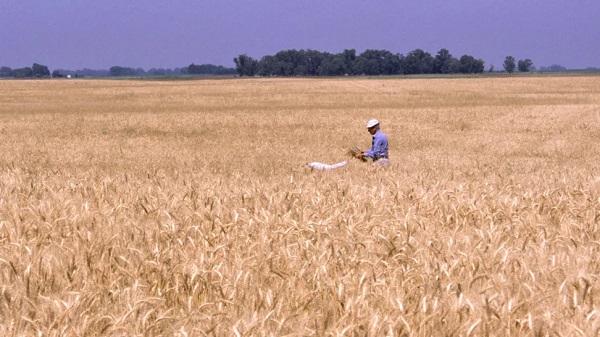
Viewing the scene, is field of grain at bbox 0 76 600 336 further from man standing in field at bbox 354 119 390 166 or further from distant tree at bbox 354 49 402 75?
distant tree at bbox 354 49 402 75

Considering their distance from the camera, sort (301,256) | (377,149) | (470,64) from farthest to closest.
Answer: (470,64)
(377,149)
(301,256)

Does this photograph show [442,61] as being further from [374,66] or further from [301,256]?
[301,256]

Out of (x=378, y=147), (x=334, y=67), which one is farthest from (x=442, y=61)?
(x=378, y=147)

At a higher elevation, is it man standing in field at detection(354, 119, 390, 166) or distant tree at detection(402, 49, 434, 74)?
man standing in field at detection(354, 119, 390, 166)

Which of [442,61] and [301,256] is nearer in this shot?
[301,256]

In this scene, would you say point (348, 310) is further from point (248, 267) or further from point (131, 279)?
point (131, 279)

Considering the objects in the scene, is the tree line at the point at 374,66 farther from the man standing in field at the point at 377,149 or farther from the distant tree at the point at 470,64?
the man standing in field at the point at 377,149

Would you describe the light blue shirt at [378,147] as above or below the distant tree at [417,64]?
above

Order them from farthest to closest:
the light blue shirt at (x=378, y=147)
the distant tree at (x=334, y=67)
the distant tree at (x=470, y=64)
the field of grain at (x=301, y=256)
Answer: the distant tree at (x=334, y=67) → the distant tree at (x=470, y=64) → the light blue shirt at (x=378, y=147) → the field of grain at (x=301, y=256)

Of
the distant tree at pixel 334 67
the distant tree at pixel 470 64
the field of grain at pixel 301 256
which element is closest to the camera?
the field of grain at pixel 301 256

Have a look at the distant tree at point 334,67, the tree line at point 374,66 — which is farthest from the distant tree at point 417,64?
the distant tree at point 334,67

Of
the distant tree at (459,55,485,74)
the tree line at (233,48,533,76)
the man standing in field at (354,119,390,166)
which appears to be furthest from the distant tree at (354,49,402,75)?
the man standing in field at (354,119,390,166)

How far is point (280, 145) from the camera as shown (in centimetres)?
2095

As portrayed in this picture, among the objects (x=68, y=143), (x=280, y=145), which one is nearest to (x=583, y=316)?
(x=280, y=145)
